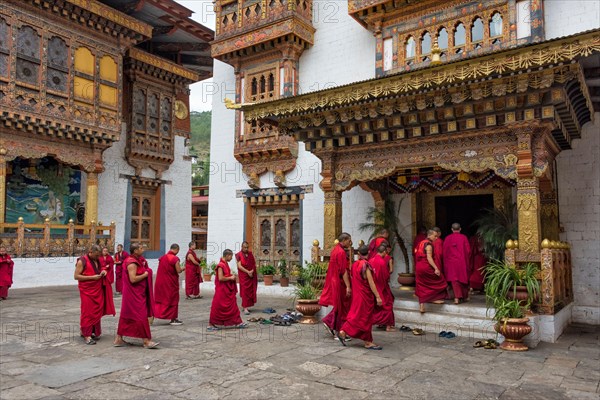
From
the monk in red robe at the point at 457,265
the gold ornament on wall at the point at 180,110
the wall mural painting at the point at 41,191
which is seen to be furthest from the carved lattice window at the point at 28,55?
the monk in red robe at the point at 457,265

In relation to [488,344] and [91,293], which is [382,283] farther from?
[91,293]

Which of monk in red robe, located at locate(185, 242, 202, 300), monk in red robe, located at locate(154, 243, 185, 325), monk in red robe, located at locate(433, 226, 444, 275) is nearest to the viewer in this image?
monk in red robe, located at locate(433, 226, 444, 275)

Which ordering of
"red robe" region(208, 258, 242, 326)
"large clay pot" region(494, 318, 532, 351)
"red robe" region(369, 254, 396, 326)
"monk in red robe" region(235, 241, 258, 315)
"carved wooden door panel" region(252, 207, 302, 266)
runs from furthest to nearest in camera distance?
"carved wooden door panel" region(252, 207, 302, 266) → "monk in red robe" region(235, 241, 258, 315) → "red robe" region(208, 258, 242, 326) → "red robe" region(369, 254, 396, 326) → "large clay pot" region(494, 318, 532, 351)

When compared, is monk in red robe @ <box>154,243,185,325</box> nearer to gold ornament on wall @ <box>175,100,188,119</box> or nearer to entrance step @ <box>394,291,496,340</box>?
entrance step @ <box>394,291,496,340</box>

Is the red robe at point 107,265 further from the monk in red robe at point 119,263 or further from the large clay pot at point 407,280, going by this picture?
the large clay pot at point 407,280

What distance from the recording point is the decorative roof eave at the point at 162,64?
59.6 feet

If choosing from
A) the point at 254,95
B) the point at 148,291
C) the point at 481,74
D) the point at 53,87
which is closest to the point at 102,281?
the point at 148,291

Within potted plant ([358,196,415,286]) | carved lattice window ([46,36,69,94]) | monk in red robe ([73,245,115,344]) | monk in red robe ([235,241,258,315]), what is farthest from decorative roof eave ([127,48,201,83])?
monk in red robe ([73,245,115,344])

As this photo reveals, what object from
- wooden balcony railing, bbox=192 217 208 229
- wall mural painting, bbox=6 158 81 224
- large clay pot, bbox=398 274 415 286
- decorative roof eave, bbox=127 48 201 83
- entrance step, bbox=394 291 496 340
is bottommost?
entrance step, bbox=394 291 496 340

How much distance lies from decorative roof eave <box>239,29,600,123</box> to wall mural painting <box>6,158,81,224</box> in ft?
33.0

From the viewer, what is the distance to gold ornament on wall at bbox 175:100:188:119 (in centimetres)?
2080

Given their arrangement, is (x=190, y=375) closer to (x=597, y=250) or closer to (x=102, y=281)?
(x=102, y=281)

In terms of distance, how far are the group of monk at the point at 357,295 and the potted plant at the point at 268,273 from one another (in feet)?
17.2

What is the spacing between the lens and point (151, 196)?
1964 centimetres
